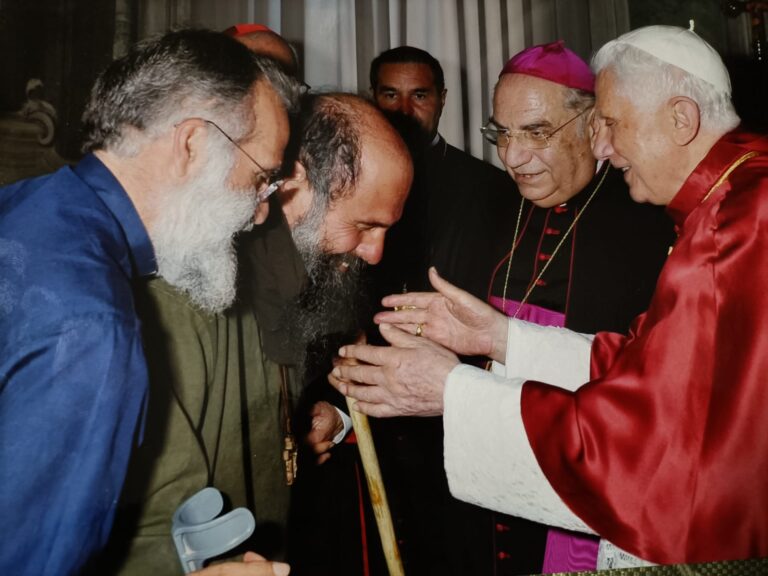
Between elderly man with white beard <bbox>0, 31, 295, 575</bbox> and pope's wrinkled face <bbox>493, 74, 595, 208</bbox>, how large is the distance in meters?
0.64

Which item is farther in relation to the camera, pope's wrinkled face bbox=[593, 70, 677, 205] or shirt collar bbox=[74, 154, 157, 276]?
pope's wrinkled face bbox=[593, 70, 677, 205]

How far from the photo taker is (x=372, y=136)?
152 centimetres

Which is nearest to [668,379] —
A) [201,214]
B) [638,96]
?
[638,96]

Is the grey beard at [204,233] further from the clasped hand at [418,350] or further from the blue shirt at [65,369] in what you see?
the clasped hand at [418,350]

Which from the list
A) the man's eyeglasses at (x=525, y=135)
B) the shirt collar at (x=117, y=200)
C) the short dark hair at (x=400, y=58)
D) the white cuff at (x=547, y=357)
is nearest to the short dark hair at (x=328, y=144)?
the short dark hair at (x=400, y=58)

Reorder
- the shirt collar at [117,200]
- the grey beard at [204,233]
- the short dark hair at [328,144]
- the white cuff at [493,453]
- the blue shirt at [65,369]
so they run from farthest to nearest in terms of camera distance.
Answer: the short dark hair at [328,144] < the white cuff at [493,453] < the grey beard at [204,233] < the shirt collar at [117,200] < the blue shirt at [65,369]

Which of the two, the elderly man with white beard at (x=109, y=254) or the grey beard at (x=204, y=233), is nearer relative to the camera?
the elderly man with white beard at (x=109, y=254)

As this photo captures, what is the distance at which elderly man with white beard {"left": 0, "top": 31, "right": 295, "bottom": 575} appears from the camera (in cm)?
93

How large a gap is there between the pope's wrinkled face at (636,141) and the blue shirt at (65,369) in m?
1.14

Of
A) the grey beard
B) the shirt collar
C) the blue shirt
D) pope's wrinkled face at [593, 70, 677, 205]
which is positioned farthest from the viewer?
pope's wrinkled face at [593, 70, 677, 205]

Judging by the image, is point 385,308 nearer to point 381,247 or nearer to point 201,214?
point 381,247

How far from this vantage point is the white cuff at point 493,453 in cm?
126

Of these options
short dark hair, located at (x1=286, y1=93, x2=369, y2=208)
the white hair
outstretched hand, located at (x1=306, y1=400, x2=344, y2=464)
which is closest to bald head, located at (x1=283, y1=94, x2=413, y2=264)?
short dark hair, located at (x1=286, y1=93, x2=369, y2=208)

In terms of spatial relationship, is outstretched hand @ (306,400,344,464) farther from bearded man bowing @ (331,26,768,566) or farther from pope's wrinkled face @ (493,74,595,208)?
pope's wrinkled face @ (493,74,595,208)
